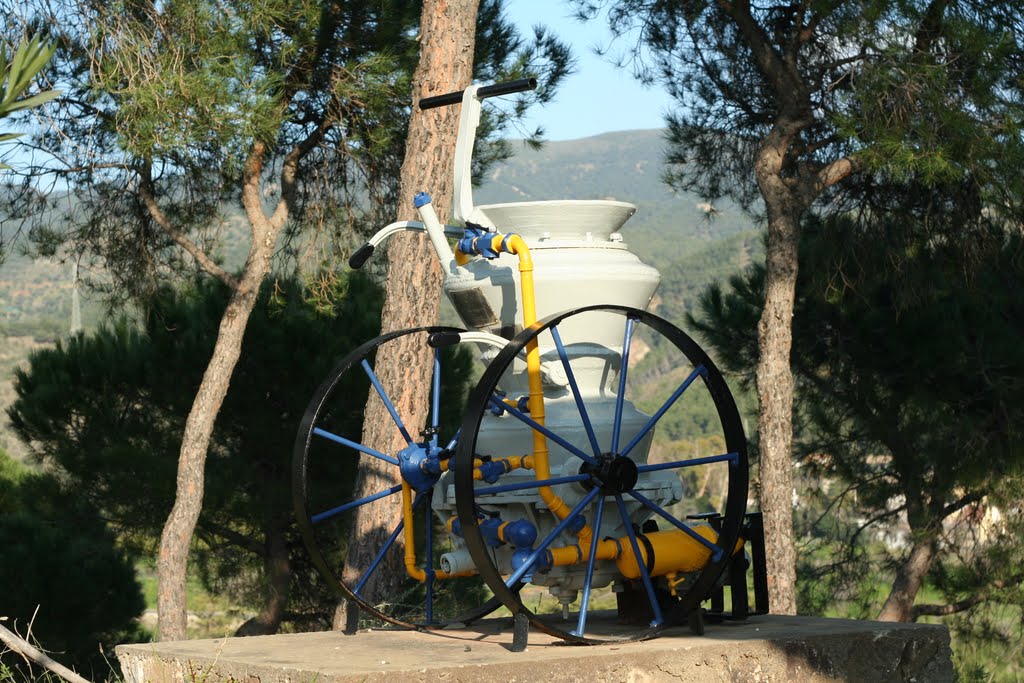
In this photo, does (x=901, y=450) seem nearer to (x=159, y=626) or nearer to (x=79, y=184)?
(x=159, y=626)

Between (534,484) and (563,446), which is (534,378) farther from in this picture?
(534,484)

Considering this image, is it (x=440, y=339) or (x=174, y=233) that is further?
(x=174, y=233)

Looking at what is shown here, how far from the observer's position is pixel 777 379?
27.5ft

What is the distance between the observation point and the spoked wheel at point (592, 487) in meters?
3.46

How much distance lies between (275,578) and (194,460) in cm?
282

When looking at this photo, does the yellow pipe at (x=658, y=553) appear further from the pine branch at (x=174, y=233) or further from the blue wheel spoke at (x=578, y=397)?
the pine branch at (x=174, y=233)

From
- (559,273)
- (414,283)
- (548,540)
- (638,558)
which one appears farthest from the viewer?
(414,283)

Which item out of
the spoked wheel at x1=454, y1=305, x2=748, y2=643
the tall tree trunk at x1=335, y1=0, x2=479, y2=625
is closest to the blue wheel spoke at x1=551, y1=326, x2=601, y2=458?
the spoked wheel at x1=454, y1=305, x2=748, y2=643

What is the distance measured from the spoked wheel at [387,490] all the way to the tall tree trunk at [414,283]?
19mm

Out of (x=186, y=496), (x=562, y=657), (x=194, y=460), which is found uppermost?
(x=194, y=460)

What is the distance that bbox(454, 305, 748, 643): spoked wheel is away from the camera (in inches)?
136

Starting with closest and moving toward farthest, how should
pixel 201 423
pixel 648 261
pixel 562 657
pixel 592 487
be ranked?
pixel 562 657 < pixel 592 487 < pixel 201 423 < pixel 648 261

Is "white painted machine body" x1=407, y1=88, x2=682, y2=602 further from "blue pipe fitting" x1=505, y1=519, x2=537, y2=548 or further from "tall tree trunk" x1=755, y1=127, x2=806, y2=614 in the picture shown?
"tall tree trunk" x1=755, y1=127, x2=806, y2=614

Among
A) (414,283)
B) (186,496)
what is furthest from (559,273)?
(186,496)
